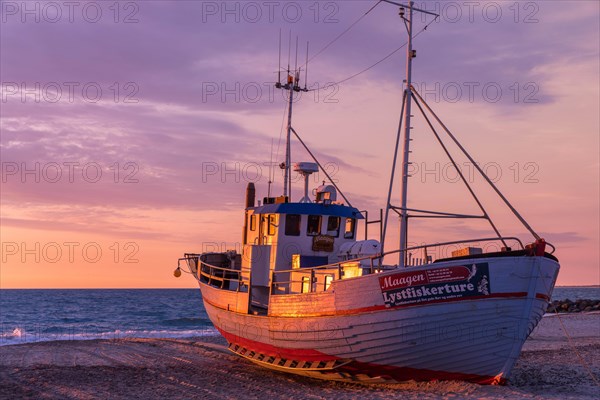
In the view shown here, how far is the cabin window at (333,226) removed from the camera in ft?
70.2

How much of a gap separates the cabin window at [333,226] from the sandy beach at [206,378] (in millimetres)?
4634

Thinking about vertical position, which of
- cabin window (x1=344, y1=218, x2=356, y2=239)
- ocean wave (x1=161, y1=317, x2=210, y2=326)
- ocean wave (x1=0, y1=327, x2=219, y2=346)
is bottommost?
ocean wave (x1=161, y1=317, x2=210, y2=326)

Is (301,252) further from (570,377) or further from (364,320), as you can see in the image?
(570,377)

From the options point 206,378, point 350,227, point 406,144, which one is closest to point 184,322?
point 350,227

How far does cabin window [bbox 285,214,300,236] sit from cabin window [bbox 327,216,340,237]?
3.29ft

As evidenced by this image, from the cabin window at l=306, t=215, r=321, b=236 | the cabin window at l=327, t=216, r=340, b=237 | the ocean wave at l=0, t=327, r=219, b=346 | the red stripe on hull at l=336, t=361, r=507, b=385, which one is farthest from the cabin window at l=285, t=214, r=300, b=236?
the ocean wave at l=0, t=327, r=219, b=346

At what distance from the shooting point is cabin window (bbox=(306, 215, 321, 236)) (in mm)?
21141

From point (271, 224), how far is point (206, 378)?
16.9 feet

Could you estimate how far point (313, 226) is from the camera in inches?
834

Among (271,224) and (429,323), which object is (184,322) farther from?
(429,323)

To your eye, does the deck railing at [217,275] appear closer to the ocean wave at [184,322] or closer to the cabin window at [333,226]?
the cabin window at [333,226]

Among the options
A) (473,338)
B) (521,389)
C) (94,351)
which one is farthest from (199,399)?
(94,351)

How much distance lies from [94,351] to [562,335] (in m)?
22.4

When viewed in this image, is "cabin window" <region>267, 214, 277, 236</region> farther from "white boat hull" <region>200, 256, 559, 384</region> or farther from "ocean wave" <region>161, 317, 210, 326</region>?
"ocean wave" <region>161, 317, 210, 326</region>
